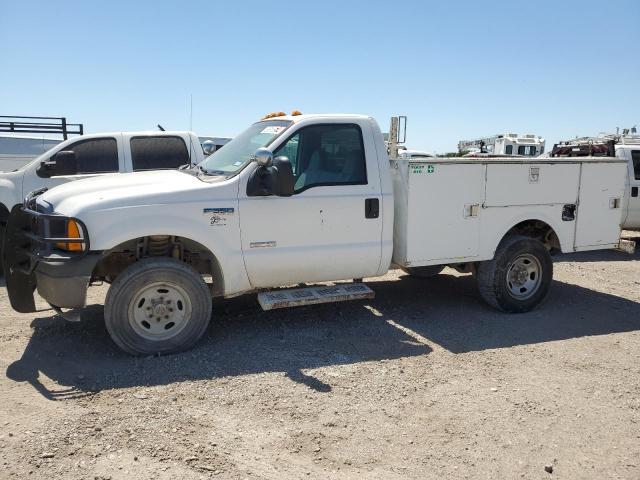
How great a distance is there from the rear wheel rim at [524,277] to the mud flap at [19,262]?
486 cm

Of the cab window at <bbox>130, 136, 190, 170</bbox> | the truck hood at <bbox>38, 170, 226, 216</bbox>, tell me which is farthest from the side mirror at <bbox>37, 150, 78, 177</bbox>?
the truck hood at <bbox>38, 170, 226, 216</bbox>

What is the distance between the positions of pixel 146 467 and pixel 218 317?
9.13 ft

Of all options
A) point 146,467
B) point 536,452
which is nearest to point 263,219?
point 146,467

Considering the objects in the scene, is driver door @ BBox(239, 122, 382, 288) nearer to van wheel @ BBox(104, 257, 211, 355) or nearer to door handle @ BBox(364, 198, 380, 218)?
door handle @ BBox(364, 198, 380, 218)

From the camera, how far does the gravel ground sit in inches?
132

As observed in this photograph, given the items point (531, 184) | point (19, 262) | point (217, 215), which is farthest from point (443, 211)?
point (19, 262)

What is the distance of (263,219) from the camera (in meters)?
5.12

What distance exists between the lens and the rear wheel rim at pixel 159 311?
481cm

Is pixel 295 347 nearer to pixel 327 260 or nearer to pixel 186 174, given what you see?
pixel 327 260

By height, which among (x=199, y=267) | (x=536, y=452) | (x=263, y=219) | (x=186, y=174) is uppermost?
(x=186, y=174)

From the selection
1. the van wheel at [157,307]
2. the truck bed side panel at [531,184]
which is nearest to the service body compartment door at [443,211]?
the truck bed side panel at [531,184]

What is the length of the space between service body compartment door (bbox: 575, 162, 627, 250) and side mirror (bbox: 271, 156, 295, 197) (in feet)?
11.9

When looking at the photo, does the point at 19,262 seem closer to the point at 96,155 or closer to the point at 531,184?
the point at 96,155

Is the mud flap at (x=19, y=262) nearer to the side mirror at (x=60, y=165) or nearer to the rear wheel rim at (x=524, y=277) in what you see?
the side mirror at (x=60, y=165)
